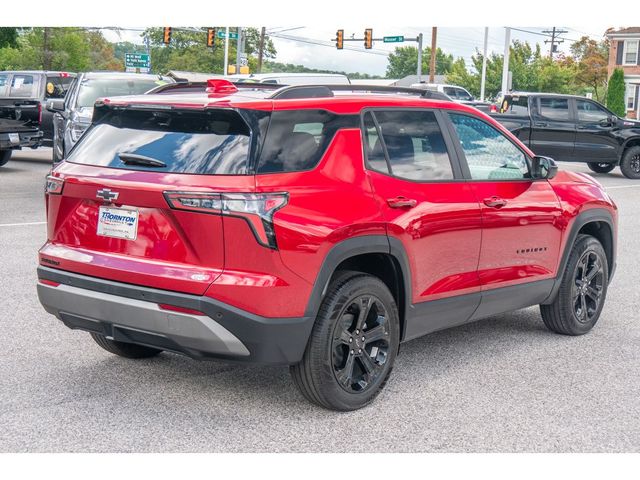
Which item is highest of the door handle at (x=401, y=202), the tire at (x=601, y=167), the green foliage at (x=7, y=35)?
the green foliage at (x=7, y=35)

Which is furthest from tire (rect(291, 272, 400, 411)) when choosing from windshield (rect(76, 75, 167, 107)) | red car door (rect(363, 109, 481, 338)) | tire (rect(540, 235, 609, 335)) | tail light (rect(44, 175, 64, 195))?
windshield (rect(76, 75, 167, 107))

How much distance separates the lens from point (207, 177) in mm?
4570

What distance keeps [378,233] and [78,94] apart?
12.6 m

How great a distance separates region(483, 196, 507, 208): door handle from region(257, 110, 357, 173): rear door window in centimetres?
130

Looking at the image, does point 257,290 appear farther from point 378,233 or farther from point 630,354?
point 630,354

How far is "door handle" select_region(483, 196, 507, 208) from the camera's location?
19.3 ft

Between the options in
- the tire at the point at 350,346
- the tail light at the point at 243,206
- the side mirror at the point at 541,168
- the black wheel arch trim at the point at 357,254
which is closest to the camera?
the tail light at the point at 243,206

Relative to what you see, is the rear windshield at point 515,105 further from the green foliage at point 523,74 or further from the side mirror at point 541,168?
the green foliage at point 523,74

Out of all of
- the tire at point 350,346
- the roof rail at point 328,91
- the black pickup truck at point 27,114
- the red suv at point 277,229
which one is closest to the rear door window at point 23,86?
the black pickup truck at point 27,114

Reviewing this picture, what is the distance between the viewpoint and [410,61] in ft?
517

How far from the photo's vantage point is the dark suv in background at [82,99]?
52.0 feet

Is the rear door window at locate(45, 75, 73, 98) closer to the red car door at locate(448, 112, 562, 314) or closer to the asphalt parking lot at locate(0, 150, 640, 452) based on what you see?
the asphalt parking lot at locate(0, 150, 640, 452)

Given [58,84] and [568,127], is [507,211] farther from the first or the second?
[58,84]

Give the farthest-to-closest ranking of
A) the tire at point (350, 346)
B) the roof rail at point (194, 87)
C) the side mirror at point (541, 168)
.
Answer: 1. the side mirror at point (541, 168)
2. the roof rail at point (194, 87)
3. the tire at point (350, 346)
